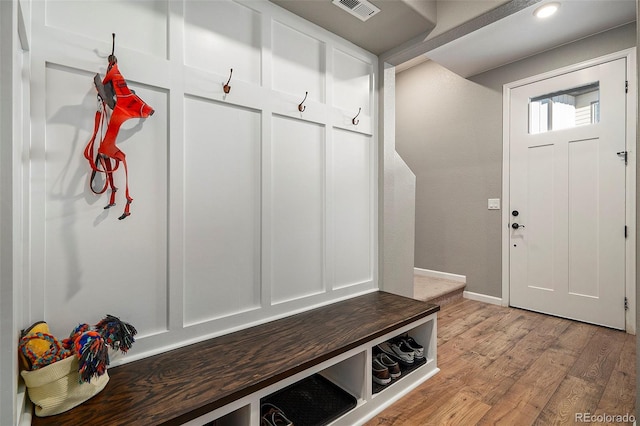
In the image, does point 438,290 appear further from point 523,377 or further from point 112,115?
point 112,115

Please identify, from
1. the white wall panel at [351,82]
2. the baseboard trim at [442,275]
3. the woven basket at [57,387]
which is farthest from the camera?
the baseboard trim at [442,275]

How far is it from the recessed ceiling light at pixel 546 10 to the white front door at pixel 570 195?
0.74 m

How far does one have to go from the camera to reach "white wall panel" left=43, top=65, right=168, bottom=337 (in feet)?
3.94

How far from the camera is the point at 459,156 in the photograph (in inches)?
146

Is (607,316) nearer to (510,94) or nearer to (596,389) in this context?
(596,389)

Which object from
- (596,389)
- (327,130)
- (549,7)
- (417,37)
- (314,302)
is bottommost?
(596,389)

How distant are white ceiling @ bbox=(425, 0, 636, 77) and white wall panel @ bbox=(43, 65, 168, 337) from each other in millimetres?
2281

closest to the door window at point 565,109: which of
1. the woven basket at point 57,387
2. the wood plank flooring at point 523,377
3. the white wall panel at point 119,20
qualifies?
the wood plank flooring at point 523,377

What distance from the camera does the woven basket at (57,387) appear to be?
99cm

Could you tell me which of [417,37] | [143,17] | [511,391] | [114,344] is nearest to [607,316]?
[511,391]

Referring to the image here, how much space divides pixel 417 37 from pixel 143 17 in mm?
1680

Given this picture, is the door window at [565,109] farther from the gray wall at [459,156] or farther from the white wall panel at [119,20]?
the white wall panel at [119,20]

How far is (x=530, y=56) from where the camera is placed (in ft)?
10.4

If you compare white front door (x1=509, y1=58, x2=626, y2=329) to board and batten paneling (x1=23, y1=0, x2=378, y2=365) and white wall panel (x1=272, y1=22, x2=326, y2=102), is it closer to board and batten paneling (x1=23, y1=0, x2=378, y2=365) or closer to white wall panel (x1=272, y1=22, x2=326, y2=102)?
board and batten paneling (x1=23, y1=0, x2=378, y2=365)
